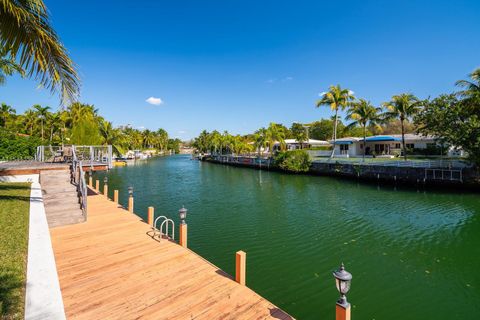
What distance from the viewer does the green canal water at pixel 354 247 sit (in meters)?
6.70

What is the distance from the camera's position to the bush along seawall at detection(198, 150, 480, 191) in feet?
74.4

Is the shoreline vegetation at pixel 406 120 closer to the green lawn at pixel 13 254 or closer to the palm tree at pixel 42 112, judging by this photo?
the green lawn at pixel 13 254

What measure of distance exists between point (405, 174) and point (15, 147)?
38762 millimetres

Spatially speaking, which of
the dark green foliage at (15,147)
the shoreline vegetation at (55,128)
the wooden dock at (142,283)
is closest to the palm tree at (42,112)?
the shoreline vegetation at (55,128)

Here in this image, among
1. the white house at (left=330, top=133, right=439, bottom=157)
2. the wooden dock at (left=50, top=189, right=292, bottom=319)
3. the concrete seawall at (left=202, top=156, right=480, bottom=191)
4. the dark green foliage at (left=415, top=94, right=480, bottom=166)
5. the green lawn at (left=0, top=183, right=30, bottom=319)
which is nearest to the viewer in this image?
the green lawn at (left=0, top=183, right=30, bottom=319)

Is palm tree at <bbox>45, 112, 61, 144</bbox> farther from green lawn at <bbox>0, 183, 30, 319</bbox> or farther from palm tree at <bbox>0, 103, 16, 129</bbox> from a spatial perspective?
green lawn at <bbox>0, 183, 30, 319</bbox>

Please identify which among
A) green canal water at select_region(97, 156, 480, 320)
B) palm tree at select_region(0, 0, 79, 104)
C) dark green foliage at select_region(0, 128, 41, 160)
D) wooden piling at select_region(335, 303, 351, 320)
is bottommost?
green canal water at select_region(97, 156, 480, 320)

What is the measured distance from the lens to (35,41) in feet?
19.1

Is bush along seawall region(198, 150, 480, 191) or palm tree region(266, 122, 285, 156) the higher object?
palm tree region(266, 122, 285, 156)

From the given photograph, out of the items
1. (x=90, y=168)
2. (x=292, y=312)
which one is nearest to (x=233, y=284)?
(x=292, y=312)

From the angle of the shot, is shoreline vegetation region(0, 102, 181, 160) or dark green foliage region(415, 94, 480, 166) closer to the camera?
dark green foliage region(415, 94, 480, 166)

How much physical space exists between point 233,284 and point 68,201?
9349 millimetres

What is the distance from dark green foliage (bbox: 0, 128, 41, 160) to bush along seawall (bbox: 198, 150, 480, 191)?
102 ft

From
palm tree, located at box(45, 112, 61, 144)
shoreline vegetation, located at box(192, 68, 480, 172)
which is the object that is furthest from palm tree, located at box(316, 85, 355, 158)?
palm tree, located at box(45, 112, 61, 144)
